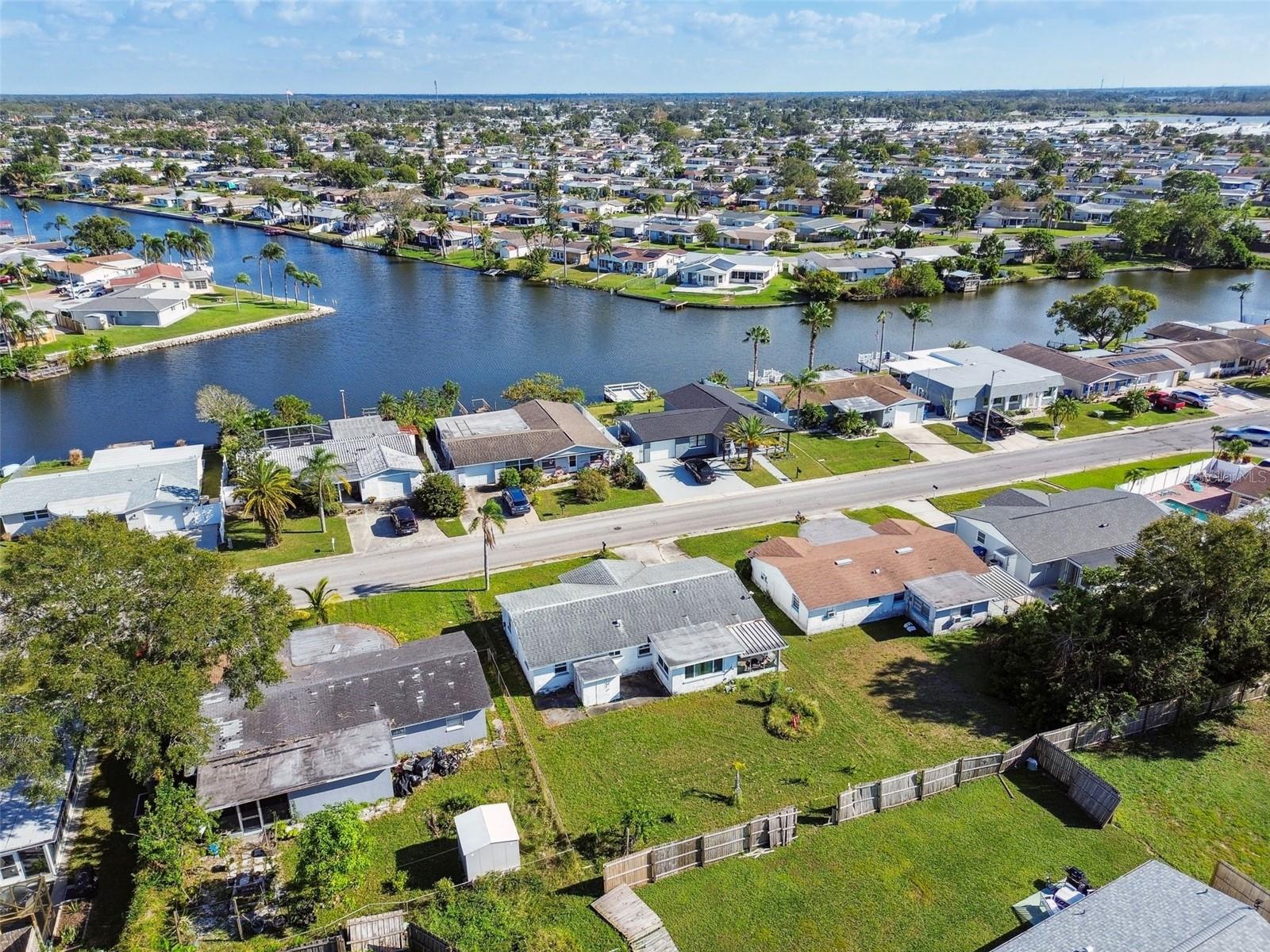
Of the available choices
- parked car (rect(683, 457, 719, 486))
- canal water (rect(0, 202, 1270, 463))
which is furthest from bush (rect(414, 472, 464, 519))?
canal water (rect(0, 202, 1270, 463))

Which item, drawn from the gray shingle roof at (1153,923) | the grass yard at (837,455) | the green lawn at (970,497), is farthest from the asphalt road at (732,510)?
the gray shingle roof at (1153,923)

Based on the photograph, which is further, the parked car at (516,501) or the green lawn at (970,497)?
the green lawn at (970,497)

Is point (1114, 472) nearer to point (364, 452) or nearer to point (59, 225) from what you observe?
point (364, 452)

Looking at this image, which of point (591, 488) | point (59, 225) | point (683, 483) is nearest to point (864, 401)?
point (683, 483)

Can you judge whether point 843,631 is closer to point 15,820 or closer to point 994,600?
point 994,600

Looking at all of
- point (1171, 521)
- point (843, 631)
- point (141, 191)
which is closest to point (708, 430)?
point (843, 631)

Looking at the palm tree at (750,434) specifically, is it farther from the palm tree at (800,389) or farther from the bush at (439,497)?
the bush at (439,497)
